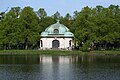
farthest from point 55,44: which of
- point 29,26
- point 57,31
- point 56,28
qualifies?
point 29,26

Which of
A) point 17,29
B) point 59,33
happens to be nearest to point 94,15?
point 59,33

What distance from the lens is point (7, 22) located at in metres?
89.0

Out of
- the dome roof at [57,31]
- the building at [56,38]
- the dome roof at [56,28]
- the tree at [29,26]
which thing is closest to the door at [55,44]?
the building at [56,38]

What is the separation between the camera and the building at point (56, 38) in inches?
3784

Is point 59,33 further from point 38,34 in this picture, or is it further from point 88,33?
point 88,33

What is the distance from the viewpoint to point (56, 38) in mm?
96688

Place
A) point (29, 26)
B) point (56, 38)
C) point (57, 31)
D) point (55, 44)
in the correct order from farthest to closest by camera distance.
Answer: point (57, 31), point (55, 44), point (56, 38), point (29, 26)

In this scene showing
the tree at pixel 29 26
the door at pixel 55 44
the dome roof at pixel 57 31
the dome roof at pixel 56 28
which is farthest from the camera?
the door at pixel 55 44

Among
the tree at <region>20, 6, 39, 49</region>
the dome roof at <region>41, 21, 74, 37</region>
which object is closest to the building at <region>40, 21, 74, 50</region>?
the dome roof at <region>41, 21, 74, 37</region>

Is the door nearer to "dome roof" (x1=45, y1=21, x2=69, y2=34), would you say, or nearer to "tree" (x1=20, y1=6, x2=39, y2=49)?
"dome roof" (x1=45, y1=21, x2=69, y2=34)

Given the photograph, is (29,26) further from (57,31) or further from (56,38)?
(57,31)

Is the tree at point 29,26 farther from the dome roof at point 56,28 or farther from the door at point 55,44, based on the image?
the door at point 55,44

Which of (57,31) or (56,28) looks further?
(57,31)

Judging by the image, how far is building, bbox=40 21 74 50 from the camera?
3784 inches
